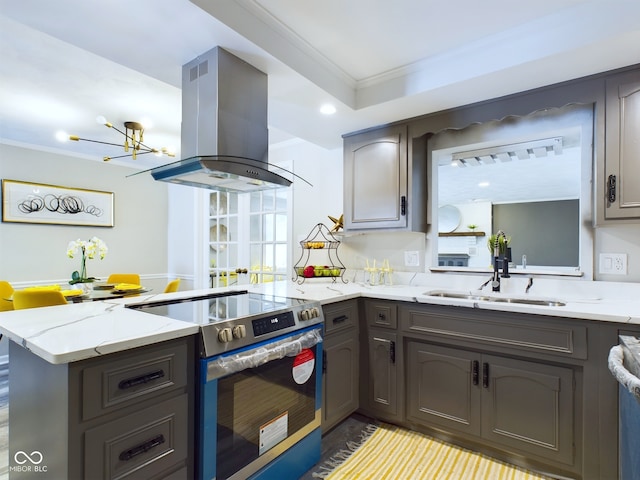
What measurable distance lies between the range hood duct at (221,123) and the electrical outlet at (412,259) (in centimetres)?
138

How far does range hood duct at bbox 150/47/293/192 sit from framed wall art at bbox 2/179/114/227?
305 cm

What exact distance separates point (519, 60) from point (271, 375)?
6.65 feet

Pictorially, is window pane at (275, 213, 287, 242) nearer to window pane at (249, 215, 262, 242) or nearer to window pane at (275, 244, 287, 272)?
window pane at (275, 244, 287, 272)

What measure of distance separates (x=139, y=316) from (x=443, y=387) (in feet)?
5.43

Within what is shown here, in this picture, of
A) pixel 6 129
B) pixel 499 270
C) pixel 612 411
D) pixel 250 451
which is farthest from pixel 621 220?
pixel 6 129

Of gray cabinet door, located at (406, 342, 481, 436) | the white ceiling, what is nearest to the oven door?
gray cabinet door, located at (406, 342, 481, 436)

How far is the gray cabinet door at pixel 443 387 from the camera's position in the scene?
187cm

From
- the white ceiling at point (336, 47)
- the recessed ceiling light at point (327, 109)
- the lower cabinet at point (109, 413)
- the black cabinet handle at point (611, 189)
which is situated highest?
the white ceiling at point (336, 47)

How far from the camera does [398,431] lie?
7.02 feet

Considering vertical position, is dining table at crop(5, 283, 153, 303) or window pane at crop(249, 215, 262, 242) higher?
window pane at crop(249, 215, 262, 242)

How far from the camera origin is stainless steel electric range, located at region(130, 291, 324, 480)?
4.24 ft

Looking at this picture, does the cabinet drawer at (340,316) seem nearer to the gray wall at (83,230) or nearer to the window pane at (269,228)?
the window pane at (269,228)

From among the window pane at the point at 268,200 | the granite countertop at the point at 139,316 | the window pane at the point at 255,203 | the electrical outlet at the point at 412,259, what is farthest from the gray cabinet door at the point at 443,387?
the window pane at the point at 255,203

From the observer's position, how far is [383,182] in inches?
102
